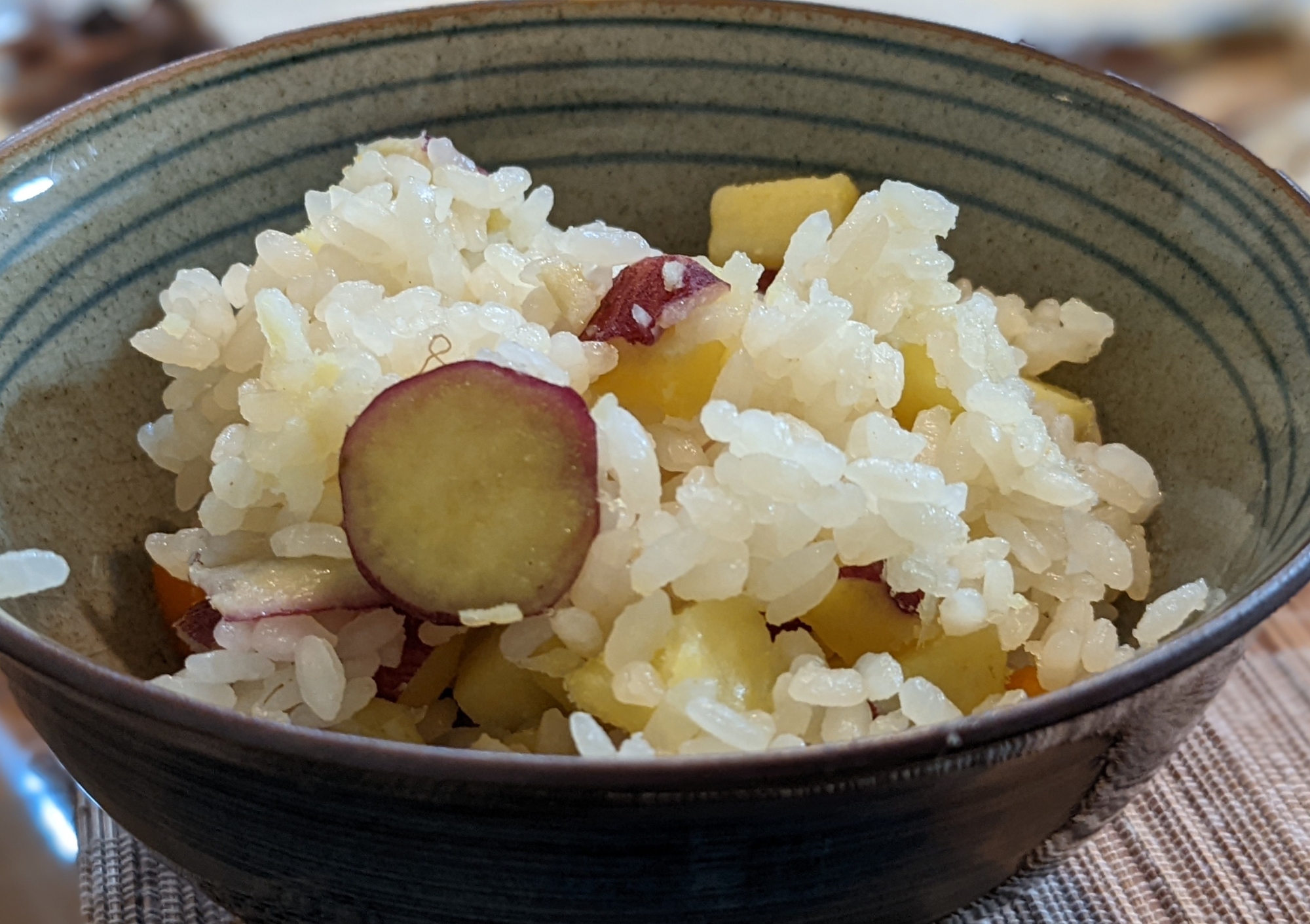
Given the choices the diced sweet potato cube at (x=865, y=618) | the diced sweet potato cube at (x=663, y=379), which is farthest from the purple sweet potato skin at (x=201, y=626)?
the diced sweet potato cube at (x=865, y=618)

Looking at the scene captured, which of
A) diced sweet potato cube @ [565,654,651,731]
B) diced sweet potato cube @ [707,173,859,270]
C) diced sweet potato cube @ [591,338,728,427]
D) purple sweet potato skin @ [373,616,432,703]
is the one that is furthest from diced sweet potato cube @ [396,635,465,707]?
diced sweet potato cube @ [707,173,859,270]

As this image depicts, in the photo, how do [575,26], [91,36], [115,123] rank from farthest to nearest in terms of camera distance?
[91,36]
[575,26]
[115,123]

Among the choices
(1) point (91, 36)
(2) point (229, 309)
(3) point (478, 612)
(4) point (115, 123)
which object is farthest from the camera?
(1) point (91, 36)

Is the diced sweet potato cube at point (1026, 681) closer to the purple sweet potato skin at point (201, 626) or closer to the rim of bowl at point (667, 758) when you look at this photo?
the rim of bowl at point (667, 758)

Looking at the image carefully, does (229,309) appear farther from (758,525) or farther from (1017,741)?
(1017,741)

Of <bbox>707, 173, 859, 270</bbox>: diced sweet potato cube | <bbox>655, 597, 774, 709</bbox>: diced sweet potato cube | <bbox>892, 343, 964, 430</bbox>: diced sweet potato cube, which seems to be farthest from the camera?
<bbox>707, 173, 859, 270</bbox>: diced sweet potato cube

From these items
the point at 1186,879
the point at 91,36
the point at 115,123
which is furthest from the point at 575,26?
the point at 91,36

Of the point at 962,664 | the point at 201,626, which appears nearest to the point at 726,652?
the point at 962,664

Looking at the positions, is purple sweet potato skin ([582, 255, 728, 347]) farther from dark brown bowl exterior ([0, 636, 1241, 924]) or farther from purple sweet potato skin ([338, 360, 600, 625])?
dark brown bowl exterior ([0, 636, 1241, 924])
